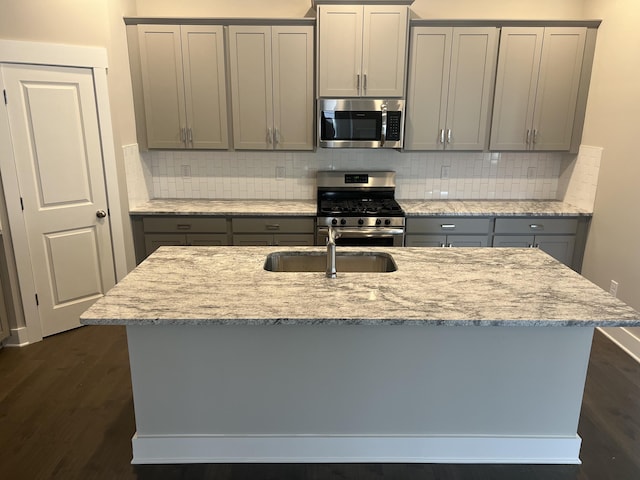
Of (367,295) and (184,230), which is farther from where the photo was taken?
(184,230)

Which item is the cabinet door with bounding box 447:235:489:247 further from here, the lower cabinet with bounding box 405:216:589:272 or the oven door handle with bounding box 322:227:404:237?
the oven door handle with bounding box 322:227:404:237

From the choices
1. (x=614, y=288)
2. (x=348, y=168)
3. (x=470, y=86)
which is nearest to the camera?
(x=614, y=288)

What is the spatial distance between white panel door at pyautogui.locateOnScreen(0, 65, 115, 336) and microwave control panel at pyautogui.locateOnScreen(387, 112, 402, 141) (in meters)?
2.48

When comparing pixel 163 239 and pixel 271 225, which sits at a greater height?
pixel 271 225

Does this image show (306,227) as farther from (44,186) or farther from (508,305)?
(508,305)

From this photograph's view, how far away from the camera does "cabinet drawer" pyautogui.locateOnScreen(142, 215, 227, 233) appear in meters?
4.11

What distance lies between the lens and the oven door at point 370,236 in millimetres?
4039

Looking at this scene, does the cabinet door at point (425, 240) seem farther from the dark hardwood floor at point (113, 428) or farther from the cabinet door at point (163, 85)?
the cabinet door at point (163, 85)

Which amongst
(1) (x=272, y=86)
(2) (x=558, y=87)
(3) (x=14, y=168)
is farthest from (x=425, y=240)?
(3) (x=14, y=168)

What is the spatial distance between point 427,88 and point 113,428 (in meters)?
3.58

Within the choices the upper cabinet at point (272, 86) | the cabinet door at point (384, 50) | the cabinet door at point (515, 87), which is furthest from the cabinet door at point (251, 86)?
the cabinet door at point (515, 87)

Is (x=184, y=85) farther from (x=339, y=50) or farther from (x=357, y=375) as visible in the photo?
(x=357, y=375)

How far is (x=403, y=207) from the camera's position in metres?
4.22

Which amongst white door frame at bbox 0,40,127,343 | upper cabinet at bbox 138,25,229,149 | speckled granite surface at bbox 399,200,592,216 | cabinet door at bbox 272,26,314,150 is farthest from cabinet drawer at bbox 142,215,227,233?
speckled granite surface at bbox 399,200,592,216
